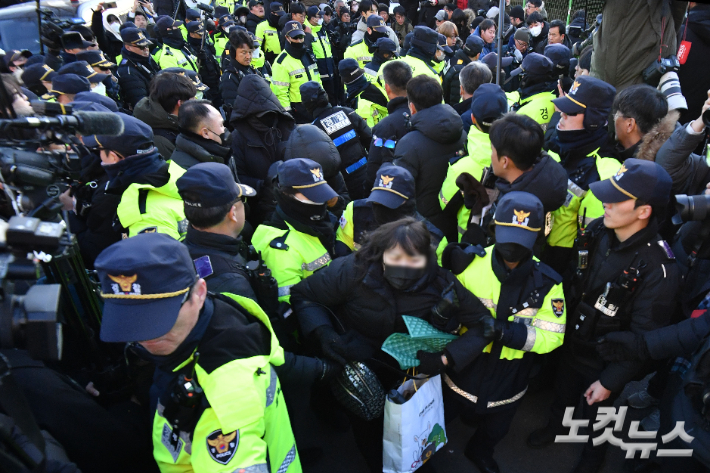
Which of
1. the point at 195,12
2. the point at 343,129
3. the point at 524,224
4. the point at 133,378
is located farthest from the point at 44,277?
the point at 195,12

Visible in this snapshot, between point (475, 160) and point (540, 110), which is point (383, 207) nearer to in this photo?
point (475, 160)

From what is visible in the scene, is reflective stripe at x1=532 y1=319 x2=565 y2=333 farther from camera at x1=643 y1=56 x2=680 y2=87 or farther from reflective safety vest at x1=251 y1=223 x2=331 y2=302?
camera at x1=643 y1=56 x2=680 y2=87

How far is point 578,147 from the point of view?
3430 millimetres

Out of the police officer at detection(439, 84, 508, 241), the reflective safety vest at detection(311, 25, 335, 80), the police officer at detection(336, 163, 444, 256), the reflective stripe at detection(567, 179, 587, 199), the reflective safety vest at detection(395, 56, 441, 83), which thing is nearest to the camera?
the police officer at detection(336, 163, 444, 256)

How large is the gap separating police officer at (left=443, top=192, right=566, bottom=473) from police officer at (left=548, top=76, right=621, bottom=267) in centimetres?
82

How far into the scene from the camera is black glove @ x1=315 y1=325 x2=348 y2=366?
2582mm

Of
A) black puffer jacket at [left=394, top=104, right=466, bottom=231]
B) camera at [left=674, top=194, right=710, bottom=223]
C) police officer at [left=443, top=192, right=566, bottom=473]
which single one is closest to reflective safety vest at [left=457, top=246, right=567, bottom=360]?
police officer at [left=443, top=192, right=566, bottom=473]

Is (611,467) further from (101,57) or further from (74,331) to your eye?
(101,57)

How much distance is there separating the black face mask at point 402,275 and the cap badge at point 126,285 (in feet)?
4.10

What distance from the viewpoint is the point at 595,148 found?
11.3 ft

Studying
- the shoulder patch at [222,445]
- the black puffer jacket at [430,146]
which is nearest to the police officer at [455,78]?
the black puffer jacket at [430,146]

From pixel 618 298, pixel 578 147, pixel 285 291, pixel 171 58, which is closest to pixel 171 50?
pixel 171 58

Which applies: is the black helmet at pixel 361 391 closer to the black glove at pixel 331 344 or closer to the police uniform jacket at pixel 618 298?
the black glove at pixel 331 344

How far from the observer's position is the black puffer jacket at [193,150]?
145 inches
